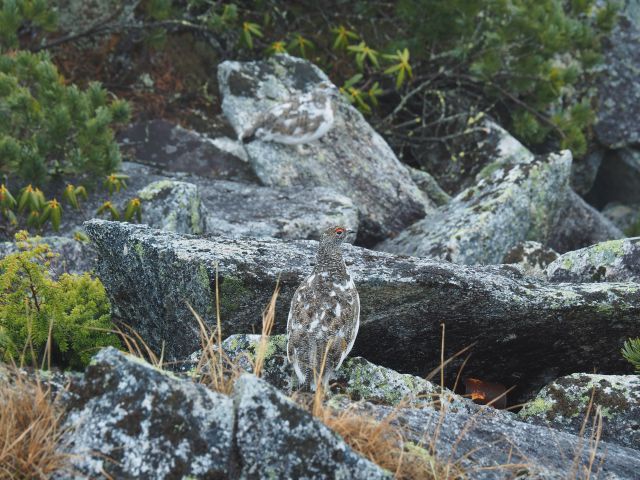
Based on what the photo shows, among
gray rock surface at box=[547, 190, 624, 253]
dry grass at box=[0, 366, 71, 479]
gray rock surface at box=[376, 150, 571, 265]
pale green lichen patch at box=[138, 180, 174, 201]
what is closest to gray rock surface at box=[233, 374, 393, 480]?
dry grass at box=[0, 366, 71, 479]

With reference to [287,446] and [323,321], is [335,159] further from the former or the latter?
[287,446]

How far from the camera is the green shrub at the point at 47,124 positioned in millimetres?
9789

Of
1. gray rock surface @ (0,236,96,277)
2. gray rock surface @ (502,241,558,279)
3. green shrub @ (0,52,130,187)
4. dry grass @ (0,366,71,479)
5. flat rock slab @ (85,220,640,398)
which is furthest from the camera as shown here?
green shrub @ (0,52,130,187)

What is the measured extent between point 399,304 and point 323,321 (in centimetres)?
80

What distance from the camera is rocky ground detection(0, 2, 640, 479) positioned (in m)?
3.76

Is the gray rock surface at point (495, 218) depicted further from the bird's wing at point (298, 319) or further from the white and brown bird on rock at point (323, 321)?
the bird's wing at point (298, 319)

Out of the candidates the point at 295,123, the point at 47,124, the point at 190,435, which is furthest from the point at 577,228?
the point at 190,435

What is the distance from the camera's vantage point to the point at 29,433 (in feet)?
12.4

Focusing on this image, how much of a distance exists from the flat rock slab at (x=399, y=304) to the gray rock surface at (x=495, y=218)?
7.69 feet

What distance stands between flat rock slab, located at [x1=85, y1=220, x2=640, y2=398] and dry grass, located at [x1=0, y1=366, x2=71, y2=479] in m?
2.04

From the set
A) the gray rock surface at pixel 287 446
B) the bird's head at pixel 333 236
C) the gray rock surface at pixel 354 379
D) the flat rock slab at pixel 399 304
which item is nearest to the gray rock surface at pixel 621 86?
the flat rock slab at pixel 399 304

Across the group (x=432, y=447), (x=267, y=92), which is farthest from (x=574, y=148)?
(x=432, y=447)

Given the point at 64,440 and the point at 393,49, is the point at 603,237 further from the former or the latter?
the point at 64,440

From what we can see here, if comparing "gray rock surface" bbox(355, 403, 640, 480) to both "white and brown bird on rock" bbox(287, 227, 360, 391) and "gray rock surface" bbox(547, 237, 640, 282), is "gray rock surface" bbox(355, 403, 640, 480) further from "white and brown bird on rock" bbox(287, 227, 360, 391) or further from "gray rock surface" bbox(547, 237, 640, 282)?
"gray rock surface" bbox(547, 237, 640, 282)
